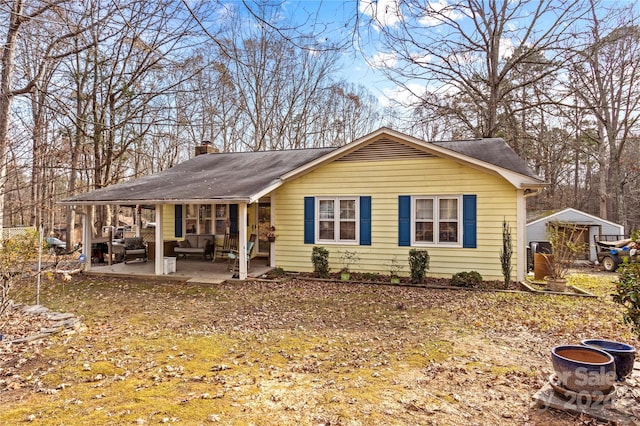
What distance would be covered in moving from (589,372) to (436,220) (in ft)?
22.3

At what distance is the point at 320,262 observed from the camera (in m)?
10.2

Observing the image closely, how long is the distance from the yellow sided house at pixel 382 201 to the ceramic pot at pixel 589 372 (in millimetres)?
6028

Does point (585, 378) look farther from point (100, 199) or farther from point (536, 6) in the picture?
point (536, 6)

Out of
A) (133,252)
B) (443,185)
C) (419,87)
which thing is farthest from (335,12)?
(419,87)

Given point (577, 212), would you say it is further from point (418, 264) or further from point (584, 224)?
point (418, 264)

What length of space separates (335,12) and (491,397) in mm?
3920

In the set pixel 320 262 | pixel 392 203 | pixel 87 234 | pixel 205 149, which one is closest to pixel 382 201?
pixel 392 203

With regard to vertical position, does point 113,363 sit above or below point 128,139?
below

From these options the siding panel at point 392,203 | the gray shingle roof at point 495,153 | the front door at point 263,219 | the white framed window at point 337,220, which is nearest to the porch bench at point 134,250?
the front door at point 263,219

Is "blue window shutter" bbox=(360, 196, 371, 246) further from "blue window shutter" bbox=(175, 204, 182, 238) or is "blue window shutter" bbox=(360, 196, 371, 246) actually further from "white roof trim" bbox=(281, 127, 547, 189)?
"blue window shutter" bbox=(175, 204, 182, 238)

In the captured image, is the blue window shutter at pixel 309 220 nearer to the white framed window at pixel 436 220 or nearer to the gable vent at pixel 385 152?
the gable vent at pixel 385 152

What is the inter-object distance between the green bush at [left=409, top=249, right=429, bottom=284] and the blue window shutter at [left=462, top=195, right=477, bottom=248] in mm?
1229

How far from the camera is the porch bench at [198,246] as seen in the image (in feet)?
42.5

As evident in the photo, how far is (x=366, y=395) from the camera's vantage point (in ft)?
12.0
